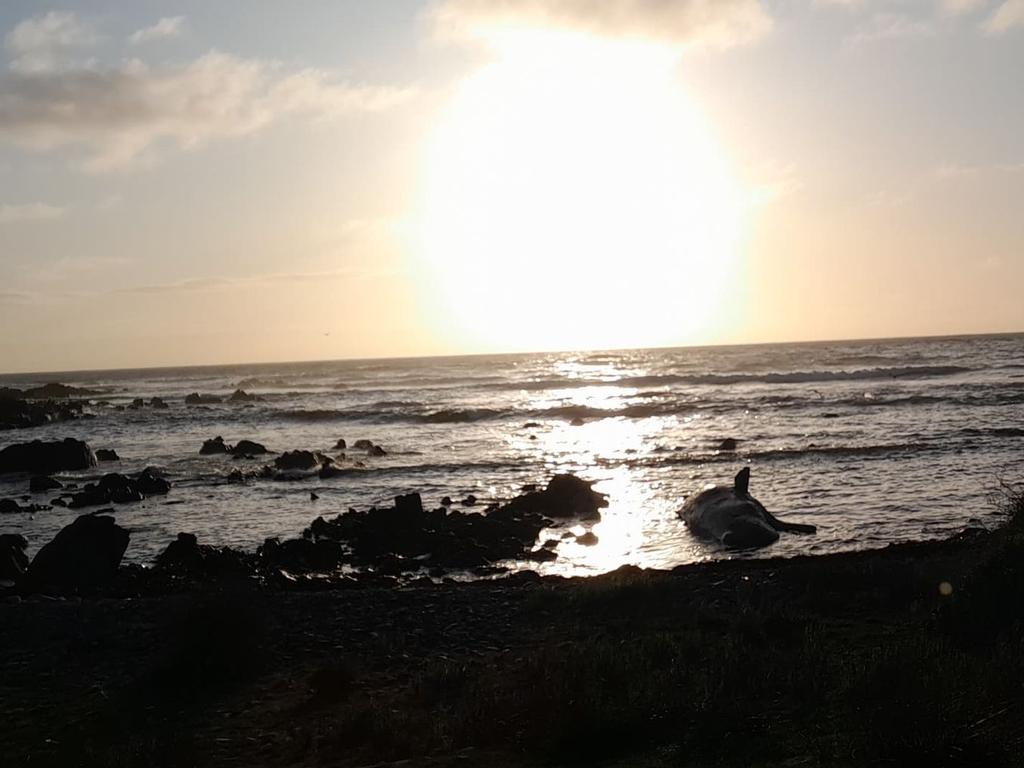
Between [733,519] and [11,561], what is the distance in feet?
48.7

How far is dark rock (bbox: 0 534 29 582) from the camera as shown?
57.8 feet

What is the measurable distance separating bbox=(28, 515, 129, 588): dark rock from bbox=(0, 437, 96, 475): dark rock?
2273 centimetres

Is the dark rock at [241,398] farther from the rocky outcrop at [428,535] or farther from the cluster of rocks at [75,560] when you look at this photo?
the cluster of rocks at [75,560]

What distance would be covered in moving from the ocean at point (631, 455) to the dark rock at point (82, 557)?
1926mm

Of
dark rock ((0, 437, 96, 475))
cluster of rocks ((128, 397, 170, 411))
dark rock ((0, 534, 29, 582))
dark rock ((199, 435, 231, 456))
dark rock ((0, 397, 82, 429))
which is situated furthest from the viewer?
cluster of rocks ((128, 397, 170, 411))

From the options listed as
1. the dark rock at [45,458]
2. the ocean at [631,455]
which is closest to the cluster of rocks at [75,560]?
the ocean at [631,455]

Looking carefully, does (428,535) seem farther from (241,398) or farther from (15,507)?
(241,398)

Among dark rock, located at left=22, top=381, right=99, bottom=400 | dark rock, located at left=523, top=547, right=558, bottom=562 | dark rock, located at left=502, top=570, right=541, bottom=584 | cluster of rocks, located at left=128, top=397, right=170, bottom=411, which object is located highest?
dark rock, located at left=22, top=381, right=99, bottom=400

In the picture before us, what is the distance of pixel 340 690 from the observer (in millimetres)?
10219

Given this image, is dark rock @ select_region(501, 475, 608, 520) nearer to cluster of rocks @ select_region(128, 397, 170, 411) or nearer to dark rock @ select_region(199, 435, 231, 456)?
dark rock @ select_region(199, 435, 231, 456)

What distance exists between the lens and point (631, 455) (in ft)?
119

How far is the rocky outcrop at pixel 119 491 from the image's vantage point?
28188 mm

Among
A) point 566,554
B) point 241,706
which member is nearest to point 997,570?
point 241,706

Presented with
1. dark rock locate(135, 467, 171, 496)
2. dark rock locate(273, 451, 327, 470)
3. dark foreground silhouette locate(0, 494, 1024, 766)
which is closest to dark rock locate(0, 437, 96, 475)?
dark rock locate(273, 451, 327, 470)
